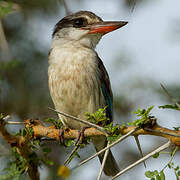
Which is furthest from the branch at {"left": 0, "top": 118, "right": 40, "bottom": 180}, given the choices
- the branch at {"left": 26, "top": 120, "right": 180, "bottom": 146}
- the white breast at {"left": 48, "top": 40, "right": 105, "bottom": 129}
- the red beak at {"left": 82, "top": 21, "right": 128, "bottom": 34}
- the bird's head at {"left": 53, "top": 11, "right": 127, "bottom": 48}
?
the bird's head at {"left": 53, "top": 11, "right": 127, "bottom": 48}

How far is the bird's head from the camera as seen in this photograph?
15.3 feet

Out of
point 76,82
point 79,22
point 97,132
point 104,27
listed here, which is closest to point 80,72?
point 76,82

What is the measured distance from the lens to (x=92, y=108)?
4438 mm

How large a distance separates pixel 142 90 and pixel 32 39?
1.99 meters

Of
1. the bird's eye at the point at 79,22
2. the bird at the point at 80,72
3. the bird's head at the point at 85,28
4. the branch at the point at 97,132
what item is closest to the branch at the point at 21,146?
the branch at the point at 97,132

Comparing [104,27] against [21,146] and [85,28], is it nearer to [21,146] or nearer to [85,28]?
[85,28]

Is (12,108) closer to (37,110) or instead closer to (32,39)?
(37,110)

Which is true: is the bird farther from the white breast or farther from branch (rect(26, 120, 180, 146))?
branch (rect(26, 120, 180, 146))

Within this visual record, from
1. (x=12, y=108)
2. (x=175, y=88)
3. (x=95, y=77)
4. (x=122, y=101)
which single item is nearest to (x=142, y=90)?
(x=122, y=101)

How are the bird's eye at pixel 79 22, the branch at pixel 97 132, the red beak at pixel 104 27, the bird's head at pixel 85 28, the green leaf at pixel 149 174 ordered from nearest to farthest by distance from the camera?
the branch at pixel 97 132
the green leaf at pixel 149 174
the red beak at pixel 104 27
the bird's head at pixel 85 28
the bird's eye at pixel 79 22

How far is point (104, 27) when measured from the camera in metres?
4.60

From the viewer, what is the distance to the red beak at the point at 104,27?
Result: 4330 mm

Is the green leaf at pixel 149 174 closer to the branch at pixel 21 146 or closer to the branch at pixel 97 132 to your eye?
the branch at pixel 97 132

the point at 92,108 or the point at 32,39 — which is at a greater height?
the point at 32,39
